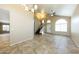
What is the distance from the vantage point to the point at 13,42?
3066 mm

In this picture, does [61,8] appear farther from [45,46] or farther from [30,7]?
[45,46]

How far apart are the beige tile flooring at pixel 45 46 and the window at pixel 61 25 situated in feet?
0.65

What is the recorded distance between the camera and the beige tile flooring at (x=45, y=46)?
2.88 meters

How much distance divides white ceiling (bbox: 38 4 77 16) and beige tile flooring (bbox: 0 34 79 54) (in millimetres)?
655

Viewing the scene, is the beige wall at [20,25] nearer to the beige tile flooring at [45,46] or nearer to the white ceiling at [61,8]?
the beige tile flooring at [45,46]

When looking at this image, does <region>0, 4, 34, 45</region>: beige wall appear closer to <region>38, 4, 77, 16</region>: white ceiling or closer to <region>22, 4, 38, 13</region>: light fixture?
<region>22, 4, 38, 13</region>: light fixture

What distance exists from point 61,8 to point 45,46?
1097mm

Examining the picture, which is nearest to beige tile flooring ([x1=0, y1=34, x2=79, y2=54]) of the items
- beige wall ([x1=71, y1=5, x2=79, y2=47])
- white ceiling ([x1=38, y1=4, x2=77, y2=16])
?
beige wall ([x1=71, y1=5, x2=79, y2=47])

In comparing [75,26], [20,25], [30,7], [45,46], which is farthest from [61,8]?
[20,25]

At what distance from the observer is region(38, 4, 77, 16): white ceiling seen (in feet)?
9.39

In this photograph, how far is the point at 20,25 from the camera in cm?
312

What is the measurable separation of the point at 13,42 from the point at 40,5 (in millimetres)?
1239
